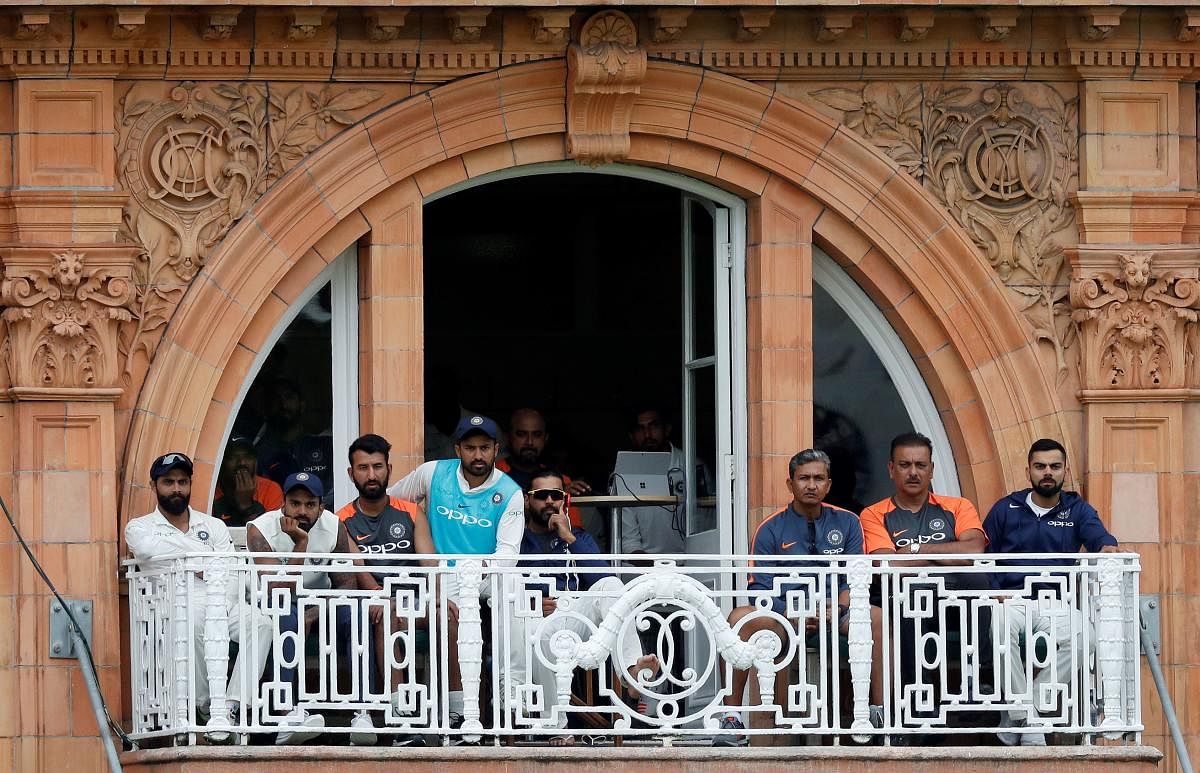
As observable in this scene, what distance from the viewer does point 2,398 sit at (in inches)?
528

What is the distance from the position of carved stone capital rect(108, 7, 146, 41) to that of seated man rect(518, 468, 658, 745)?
3150 mm

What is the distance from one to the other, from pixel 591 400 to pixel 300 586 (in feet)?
22.8

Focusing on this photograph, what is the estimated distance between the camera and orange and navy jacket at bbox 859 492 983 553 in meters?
13.4

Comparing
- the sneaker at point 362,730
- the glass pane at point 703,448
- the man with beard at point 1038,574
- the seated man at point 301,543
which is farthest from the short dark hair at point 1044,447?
the sneaker at point 362,730

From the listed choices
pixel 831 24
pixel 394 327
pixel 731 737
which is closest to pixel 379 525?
pixel 394 327

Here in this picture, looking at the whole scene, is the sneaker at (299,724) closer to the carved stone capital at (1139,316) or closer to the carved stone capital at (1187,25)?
the carved stone capital at (1139,316)

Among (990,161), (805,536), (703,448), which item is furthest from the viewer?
(703,448)

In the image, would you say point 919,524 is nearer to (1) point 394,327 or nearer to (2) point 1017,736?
(2) point 1017,736

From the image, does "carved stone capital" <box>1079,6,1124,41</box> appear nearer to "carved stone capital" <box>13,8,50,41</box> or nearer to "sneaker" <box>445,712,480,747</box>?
"sneaker" <box>445,712,480,747</box>

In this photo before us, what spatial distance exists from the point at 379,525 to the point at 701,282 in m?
2.66

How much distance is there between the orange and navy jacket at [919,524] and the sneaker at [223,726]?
3.36 m

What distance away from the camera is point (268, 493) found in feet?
46.1

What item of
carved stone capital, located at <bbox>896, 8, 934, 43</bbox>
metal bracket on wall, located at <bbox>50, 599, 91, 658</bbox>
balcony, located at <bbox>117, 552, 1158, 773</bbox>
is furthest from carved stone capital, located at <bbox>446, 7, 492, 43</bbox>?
metal bracket on wall, located at <bbox>50, 599, 91, 658</bbox>

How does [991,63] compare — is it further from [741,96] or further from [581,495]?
[581,495]
